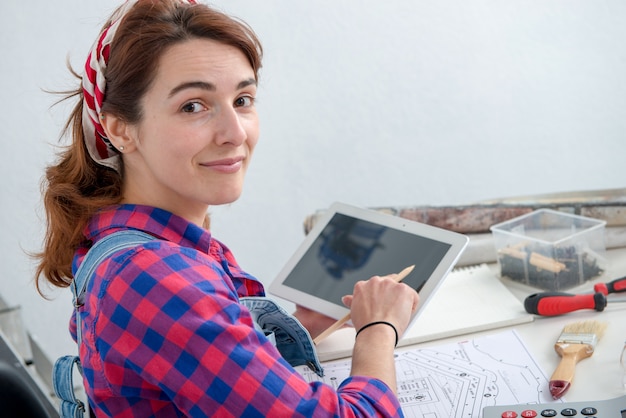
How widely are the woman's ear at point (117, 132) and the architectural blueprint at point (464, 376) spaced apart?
0.44 m

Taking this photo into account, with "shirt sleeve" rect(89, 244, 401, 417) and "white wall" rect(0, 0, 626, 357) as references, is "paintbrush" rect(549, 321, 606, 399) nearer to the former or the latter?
"shirt sleeve" rect(89, 244, 401, 417)

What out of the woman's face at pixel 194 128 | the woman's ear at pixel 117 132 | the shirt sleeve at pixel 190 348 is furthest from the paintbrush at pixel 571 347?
the woman's ear at pixel 117 132

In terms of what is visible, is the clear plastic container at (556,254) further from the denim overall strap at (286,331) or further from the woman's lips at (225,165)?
the woman's lips at (225,165)

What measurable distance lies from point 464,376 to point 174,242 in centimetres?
45

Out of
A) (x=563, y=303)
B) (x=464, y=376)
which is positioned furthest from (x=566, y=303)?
(x=464, y=376)

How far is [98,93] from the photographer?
3.17 ft

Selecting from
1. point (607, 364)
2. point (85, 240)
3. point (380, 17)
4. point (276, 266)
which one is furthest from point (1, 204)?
A: point (607, 364)

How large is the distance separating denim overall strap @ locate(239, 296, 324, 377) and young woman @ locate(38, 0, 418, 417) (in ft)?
0.05

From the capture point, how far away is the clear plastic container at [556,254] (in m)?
1.34

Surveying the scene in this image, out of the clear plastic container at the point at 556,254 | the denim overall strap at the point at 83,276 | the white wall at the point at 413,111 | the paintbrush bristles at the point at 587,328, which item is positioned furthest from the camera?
the white wall at the point at 413,111

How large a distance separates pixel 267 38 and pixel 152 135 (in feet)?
6.17

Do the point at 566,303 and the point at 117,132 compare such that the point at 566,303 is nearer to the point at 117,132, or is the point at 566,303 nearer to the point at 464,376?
the point at 464,376

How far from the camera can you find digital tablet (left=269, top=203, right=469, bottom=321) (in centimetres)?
116

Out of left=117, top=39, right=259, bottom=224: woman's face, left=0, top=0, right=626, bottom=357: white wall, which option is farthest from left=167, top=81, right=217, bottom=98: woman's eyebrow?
left=0, top=0, right=626, bottom=357: white wall
